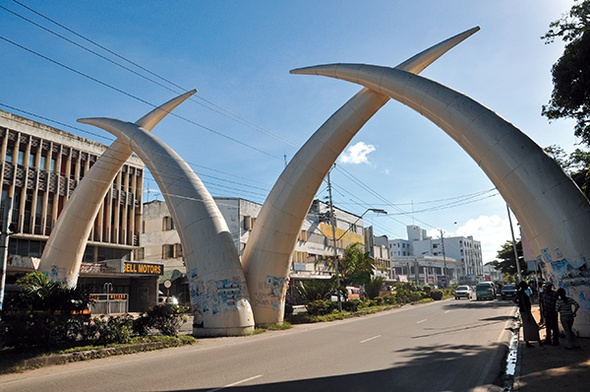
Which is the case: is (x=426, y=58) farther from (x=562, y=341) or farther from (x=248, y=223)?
(x=248, y=223)

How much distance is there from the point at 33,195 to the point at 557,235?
31.8 metres

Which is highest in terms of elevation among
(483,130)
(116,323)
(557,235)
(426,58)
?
(426,58)

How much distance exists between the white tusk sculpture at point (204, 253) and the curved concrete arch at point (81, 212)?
429 centimetres

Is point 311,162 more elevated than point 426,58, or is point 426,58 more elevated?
point 426,58

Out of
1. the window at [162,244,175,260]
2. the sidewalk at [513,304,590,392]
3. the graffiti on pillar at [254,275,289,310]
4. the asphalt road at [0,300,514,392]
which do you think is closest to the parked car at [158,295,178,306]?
the graffiti on pillar at [254,275,289,310]

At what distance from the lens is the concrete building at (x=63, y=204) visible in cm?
2897

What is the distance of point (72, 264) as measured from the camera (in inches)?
934

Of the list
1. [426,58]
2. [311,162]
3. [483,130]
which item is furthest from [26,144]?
[483,130]

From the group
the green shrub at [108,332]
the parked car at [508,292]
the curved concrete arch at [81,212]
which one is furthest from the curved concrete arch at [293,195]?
the parked car at [508,292]

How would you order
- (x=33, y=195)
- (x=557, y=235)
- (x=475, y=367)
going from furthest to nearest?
(x=33, y=195)
(x=557, y=235)
(x=475, y=367)

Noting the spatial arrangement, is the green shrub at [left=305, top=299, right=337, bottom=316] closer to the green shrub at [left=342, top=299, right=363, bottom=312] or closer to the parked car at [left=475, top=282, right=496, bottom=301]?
the green shrub at [left=342, top=299, right=363, bottom=312]

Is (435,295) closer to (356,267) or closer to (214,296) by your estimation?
(356,267)

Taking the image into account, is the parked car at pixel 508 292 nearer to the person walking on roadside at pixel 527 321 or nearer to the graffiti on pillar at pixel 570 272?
the graffiti on pillar at pixel 570 272

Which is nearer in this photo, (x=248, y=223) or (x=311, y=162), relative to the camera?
(x=311, y=162)
